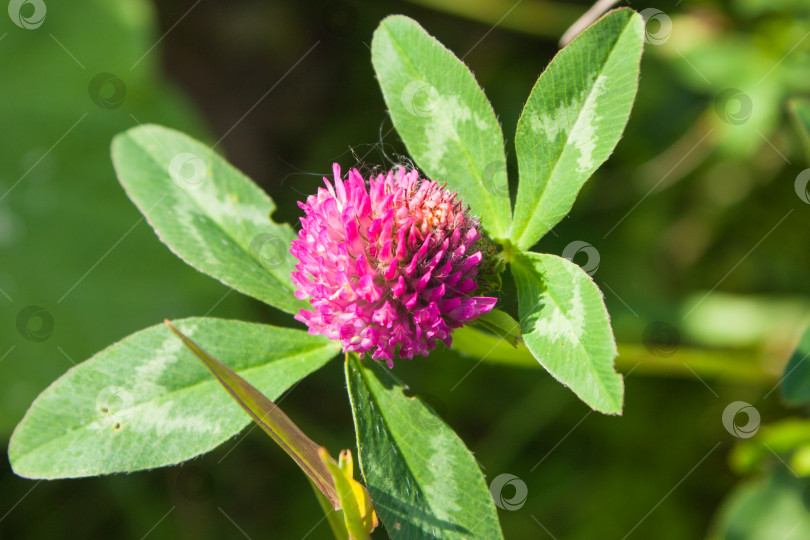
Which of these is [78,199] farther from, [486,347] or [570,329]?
[570,329]

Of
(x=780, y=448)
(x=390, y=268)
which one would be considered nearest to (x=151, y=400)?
(x=390, y=268)

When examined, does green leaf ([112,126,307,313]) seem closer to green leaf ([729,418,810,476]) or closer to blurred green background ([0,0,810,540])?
blurred green background ([0,0,810,540])

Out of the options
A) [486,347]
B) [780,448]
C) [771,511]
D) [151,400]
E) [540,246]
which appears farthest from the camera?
[540,246]

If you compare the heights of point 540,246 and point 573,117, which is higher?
point 573,117

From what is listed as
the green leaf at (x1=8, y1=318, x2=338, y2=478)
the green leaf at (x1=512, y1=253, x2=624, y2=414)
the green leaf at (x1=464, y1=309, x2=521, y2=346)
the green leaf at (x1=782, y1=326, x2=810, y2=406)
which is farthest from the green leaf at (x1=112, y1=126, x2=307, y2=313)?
the green leaf at (x1=782, y1=326, x2=810, y2=406)

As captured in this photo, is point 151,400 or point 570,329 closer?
point 570,329

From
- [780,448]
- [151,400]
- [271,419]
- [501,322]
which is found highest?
[151,400]

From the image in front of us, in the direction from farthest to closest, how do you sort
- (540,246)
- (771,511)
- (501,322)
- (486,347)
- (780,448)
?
(540,246)
(771,511)
(780,448)
(486,347)
(501,322)
